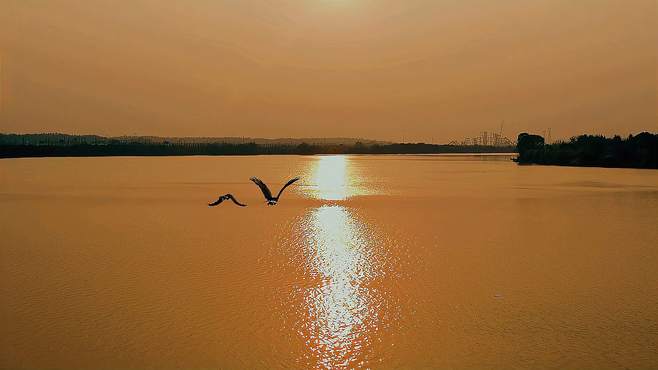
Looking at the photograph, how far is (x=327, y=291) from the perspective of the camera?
1266 cm

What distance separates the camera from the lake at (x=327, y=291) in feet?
30.0

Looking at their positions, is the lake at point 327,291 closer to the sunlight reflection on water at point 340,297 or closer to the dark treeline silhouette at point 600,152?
the sunlight reflection on water at point 340,297

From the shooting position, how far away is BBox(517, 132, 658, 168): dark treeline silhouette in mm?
76125

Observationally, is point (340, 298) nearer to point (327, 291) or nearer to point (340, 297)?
point (340, 297)

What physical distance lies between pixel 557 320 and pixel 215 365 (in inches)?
223

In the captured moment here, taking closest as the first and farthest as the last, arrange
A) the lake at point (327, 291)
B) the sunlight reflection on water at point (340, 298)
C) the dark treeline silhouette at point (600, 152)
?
the lake at point (327, 291), the sunlight reflection on water at point (340, 298), the dark treeline silhouette at point (600, 152)

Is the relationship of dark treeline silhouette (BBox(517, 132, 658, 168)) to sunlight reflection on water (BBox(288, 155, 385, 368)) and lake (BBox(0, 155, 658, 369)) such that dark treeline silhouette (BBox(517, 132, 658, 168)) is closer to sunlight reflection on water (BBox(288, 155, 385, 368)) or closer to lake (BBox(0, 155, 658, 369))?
lake (BBox(0, 155, 658, 369))

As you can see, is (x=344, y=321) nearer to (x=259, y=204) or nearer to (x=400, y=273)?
(x=400, y=273)

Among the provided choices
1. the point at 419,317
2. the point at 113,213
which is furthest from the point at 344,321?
the point at 113,213

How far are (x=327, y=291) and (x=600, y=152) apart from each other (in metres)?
79.4

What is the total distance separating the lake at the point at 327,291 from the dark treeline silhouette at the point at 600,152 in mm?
55482

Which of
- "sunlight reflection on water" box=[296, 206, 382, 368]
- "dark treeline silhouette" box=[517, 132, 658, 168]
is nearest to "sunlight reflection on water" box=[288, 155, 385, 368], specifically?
"sunlight reflection on water" box=[296, 206, 382, 368]

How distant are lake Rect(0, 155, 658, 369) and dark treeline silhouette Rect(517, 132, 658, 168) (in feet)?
182

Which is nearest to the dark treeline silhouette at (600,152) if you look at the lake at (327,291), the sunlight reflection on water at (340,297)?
the lake at (327,291)
